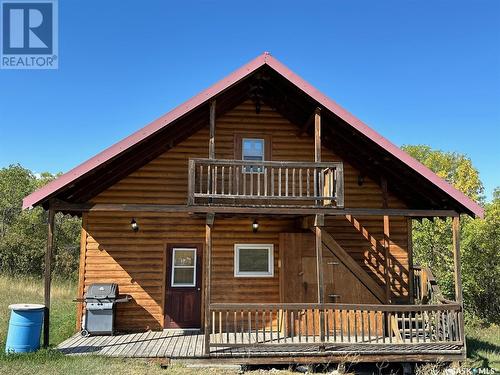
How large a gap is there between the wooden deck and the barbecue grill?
1.00 m

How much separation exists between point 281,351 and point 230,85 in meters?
5.92

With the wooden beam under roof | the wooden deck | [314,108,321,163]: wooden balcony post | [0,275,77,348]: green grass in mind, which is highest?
[314,108,321,163]: wooden balcony post

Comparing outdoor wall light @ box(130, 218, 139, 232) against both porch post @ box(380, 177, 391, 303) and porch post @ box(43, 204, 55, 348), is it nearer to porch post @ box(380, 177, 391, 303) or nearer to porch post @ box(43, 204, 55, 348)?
porch post @ box(43, 204, 55, 348)

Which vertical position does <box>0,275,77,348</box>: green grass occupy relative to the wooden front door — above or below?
below

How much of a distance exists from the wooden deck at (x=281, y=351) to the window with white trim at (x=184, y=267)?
2142 mm

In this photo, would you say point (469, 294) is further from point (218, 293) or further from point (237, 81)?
point (237, 81)

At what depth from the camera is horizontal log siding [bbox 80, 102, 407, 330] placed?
11.2 meters

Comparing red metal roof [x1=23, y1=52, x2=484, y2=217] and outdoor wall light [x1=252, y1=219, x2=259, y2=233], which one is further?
outdoor wall light [x1=252, y1=219, x2=259, y2=233]

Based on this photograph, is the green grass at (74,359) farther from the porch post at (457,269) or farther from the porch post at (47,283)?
the porch post at (457,269)

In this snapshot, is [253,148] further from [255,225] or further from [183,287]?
[183,287]

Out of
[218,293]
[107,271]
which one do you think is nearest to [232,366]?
[218,293]

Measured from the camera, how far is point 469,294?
22.3 metres

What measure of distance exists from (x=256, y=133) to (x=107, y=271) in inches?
219

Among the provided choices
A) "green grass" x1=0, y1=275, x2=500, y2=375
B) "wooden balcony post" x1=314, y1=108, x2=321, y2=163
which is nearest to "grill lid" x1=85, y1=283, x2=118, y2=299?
"green grass" x1=0, y1=275, x2=500, y2=375
